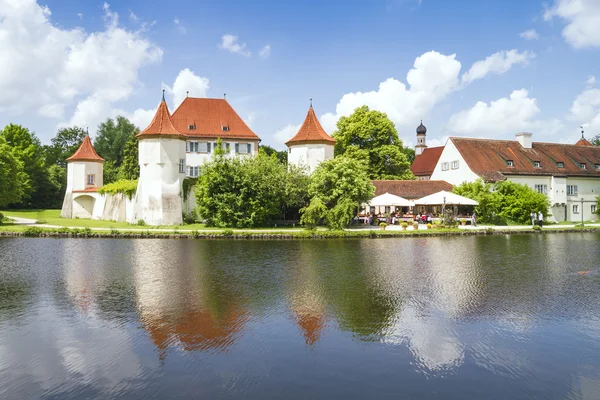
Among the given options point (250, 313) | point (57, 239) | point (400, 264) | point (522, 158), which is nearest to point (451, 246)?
point (400, 264)

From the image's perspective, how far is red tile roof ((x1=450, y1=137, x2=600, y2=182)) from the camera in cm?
4538

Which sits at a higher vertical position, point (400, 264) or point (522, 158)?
point (522, 158)

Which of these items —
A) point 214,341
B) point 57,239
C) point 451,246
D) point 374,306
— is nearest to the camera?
point 214,341

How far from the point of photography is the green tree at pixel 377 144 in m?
50.5

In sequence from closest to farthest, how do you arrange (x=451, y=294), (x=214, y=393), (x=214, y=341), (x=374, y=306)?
(x=214, y=393)
(x=214, y=341)
(x=374, y=306)
(x=451, y=294)

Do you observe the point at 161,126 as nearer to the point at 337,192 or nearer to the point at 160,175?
the point at 160,175

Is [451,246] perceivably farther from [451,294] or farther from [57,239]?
[57,239]

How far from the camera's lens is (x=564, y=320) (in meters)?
11.1

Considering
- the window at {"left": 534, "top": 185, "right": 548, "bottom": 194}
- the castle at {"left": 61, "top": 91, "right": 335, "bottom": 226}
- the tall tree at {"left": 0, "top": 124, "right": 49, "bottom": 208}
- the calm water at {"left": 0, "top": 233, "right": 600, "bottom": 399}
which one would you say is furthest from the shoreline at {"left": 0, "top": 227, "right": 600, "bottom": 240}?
the tall tree at {"left": 0, "top": 124, "right": 49, "bottom": 208}

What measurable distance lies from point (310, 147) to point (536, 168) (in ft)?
74.5

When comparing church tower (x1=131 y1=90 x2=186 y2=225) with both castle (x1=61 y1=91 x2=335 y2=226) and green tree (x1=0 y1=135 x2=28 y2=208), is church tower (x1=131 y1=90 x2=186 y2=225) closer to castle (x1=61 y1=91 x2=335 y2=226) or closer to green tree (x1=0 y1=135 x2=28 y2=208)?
castle (x1=61 y1=91 x2=335 y2=226)

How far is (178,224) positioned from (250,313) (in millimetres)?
27831

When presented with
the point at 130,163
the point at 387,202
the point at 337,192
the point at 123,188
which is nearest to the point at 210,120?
the point at 123,188

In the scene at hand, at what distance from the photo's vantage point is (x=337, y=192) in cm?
3391
